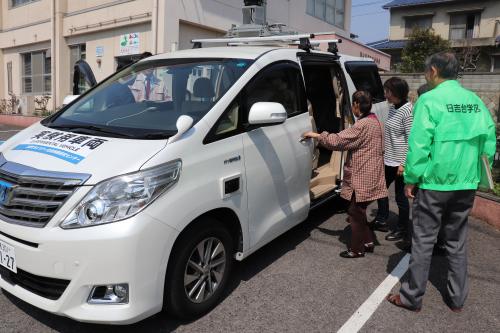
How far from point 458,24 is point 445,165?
30.5 m

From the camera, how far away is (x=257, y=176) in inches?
130

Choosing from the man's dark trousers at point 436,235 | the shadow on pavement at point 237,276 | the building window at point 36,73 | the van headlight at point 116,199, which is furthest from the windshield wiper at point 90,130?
the building window at point 36,73

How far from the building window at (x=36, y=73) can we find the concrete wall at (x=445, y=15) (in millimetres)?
24202

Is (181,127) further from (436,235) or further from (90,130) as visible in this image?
(436,235)

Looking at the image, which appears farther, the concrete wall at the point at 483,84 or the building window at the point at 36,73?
the building window at the point at 36,73

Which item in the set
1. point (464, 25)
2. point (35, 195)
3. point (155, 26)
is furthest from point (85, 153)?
point (464, 25)

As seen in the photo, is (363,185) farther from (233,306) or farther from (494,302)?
(233,306)

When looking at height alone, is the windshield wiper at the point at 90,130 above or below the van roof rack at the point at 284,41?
below

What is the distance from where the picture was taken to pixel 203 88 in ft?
11.1

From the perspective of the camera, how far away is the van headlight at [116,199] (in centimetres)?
241

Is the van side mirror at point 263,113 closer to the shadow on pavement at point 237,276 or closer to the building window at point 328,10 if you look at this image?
the shadow on pavement at point 237,276

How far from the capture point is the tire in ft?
8.92

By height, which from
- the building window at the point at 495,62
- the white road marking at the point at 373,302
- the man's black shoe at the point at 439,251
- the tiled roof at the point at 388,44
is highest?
the tiled roof at the point at 388,44

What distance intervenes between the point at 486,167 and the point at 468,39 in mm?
28433
